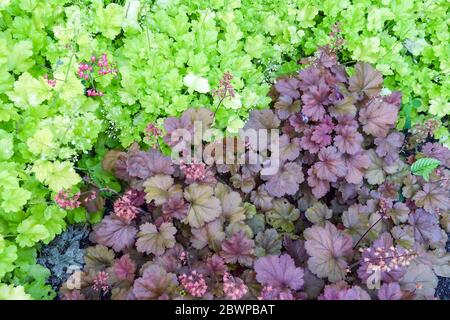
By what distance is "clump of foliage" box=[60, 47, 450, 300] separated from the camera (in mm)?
2566

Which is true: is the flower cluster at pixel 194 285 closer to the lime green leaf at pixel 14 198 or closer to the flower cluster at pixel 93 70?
the lime green leaf at pixel 14 198

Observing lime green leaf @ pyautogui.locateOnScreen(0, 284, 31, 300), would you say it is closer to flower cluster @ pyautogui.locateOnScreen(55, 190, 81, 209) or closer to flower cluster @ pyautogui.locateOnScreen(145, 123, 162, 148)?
flower cluster @ pyautogui.locateOnScreen(55, 190, 81, 209)

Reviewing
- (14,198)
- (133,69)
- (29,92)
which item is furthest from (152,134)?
(14,198)

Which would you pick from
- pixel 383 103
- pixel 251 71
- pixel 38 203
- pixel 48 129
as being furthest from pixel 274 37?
pixel 38 203

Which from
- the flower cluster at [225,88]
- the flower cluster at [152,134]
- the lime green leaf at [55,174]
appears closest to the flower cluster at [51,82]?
the lime green leaf at [55,174]

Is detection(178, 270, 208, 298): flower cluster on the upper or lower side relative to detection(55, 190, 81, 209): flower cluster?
lower

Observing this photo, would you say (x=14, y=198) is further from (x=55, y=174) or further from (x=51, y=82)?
(x=51, y=82)

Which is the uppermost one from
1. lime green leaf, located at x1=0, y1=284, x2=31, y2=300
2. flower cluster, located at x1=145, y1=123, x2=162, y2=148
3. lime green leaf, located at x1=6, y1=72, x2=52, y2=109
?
lime green leaf, located at x1=6, y1=72, x2=52, y2=109

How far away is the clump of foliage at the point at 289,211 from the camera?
8.42 ft

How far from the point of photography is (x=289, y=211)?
3.11m

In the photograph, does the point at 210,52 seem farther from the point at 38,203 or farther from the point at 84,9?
the point at 38,203

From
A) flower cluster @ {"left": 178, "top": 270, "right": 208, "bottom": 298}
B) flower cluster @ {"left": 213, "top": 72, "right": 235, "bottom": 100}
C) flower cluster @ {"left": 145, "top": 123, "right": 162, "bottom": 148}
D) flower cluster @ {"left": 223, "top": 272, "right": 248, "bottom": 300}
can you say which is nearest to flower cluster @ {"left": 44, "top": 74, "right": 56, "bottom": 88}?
flower cluster @ {"left": 145, "top": 123, "right": 162, "bottom": 148}
